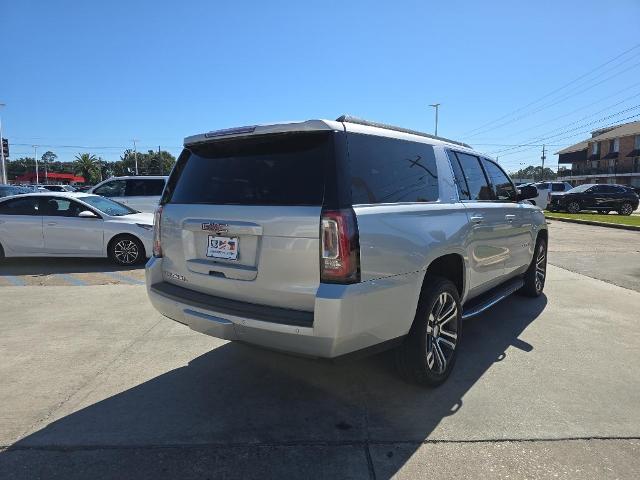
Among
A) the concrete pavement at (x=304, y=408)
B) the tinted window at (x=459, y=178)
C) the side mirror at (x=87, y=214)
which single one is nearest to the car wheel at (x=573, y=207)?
the concrete pavement at (x=304, y=408)

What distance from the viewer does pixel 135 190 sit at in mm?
14312

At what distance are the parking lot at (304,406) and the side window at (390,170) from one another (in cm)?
135

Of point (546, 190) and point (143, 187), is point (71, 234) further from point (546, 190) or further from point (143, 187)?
point (546, 190)

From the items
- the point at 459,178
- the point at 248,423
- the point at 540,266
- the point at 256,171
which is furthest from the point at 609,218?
the point at 248,423

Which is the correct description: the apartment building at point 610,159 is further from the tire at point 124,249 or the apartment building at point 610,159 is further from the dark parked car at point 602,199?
the tire at point 124,249

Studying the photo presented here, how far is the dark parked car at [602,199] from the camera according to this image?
2422cm

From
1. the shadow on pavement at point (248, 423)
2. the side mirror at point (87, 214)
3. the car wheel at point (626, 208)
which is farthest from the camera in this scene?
the car wheel at point (626, 208)

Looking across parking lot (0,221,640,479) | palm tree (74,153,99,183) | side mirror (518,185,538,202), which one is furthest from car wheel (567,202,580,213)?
palm tree (74,153,99,183)

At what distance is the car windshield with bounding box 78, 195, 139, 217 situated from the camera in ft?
29.7

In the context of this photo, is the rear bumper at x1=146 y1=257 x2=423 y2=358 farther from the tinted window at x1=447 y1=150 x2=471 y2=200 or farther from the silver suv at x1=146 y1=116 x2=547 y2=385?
the tinted window at x1=447 y1=150 x2=471 y2=200

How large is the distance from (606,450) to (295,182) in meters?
2.47

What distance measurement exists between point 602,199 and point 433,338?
2550 centimetres

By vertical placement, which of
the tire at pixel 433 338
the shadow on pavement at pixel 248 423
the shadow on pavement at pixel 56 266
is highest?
the tire at pixel 433 338

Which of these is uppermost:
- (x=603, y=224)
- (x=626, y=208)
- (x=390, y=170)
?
(x=390, y=170)
